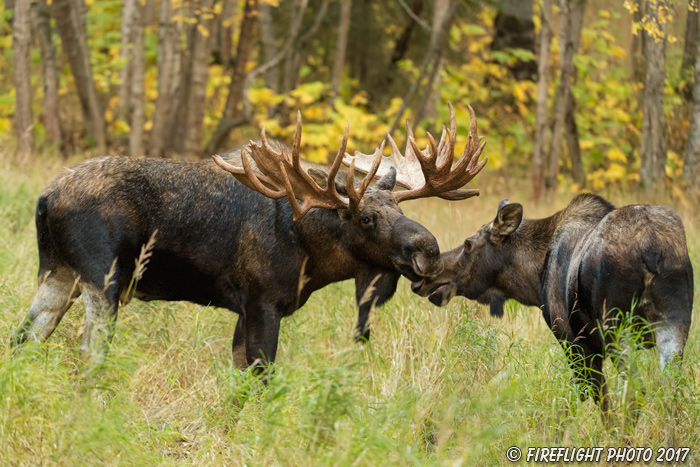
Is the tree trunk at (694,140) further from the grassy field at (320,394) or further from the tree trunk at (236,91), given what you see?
the tree trunk at (236,91)

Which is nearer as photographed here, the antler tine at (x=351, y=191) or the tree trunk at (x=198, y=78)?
the antler tine at (x=351, y=191)

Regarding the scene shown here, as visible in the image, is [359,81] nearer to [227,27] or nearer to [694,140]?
Result: [227,27]

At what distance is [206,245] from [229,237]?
0.17 metres

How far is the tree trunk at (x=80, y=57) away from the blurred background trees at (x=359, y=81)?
0.03 metres

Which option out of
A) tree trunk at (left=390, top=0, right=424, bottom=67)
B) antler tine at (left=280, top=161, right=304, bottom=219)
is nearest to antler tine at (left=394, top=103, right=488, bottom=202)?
antler tine at (left=280, top=161, right=304, bottom=219)

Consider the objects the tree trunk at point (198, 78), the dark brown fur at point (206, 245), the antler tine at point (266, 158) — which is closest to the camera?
the dark brown fur at point (206, 245)

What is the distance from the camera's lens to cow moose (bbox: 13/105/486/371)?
515cm

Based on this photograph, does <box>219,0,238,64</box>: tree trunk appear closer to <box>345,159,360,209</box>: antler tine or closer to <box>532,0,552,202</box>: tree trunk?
<box>532,0,552,202</box>: tree trunk

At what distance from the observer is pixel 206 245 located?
560 centimetres

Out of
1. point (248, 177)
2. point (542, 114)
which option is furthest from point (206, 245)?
point (542, 114)

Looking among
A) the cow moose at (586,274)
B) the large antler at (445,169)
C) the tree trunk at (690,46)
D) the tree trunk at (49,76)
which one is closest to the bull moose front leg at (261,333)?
the cow moose at (586,274)

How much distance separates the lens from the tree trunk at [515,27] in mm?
19062

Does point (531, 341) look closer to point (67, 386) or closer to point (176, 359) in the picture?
point (176, 359)

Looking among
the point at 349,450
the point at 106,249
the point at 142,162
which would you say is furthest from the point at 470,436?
the point at 142,162
